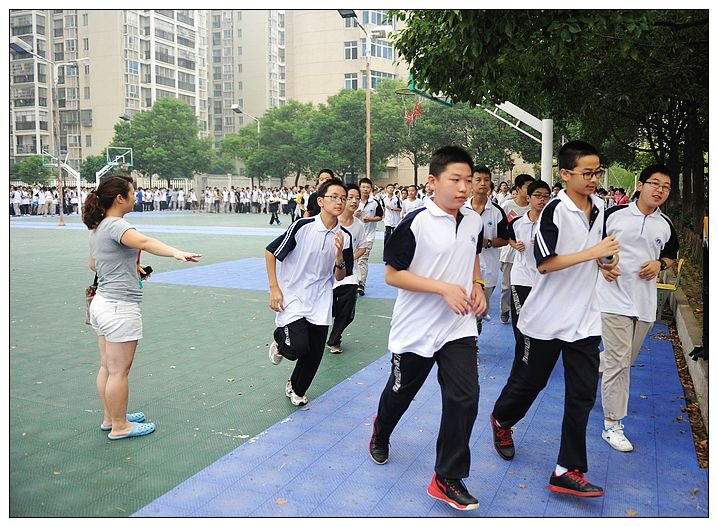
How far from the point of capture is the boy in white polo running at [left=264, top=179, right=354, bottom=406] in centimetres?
497

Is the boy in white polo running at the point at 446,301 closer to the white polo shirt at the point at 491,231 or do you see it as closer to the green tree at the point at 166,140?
the white polo shirt at the point at 491,231

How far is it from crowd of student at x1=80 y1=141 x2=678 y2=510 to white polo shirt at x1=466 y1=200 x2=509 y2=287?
4.96ft

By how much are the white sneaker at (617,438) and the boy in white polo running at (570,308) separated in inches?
29.8

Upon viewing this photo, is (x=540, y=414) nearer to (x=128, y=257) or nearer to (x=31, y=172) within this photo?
(x=128, y=257)

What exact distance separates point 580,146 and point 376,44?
6843cm

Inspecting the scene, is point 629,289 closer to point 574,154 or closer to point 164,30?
point 574,154

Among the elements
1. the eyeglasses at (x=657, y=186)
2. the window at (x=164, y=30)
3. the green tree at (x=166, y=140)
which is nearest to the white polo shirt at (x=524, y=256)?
the eyeglasses at (x=657, y=186)

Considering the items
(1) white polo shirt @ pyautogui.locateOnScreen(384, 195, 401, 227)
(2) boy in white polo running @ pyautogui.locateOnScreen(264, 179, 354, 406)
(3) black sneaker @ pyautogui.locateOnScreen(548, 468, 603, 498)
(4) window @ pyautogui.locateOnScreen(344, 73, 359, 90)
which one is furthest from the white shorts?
(4) window @ pyautogui.locateOnScreen(344, 73, 359, 90)

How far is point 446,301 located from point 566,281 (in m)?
0.81

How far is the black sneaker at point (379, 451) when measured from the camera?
4129mm

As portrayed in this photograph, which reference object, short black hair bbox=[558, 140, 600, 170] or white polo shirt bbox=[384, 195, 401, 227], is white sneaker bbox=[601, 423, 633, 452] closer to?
short black hair bbox=[558, 140, 600, 170]

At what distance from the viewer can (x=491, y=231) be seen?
6422mm

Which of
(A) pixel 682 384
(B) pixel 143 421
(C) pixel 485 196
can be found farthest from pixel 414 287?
(A) pixel 682 384

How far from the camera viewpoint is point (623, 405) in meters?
4.46
